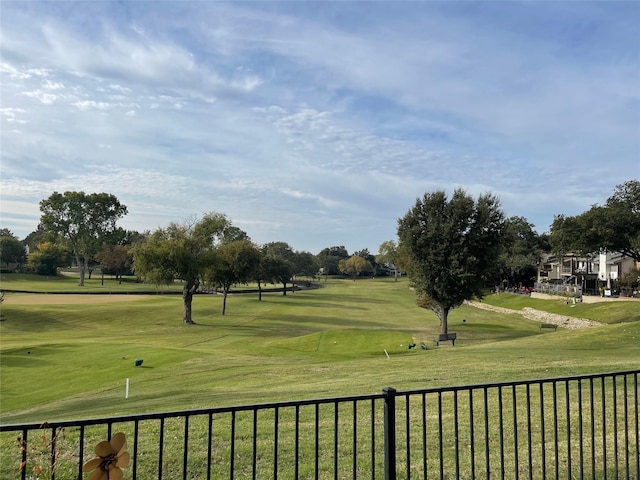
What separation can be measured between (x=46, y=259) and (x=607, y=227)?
4032 inches

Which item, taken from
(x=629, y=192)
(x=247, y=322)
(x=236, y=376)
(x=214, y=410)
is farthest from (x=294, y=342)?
(x=629, y=192)

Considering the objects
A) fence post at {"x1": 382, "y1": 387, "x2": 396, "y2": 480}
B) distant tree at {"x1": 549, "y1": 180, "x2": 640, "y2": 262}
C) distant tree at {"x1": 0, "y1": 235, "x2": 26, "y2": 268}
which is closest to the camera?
fence post at {"x1": 382, "y1": 387, "x2": 396, "y2": 480}

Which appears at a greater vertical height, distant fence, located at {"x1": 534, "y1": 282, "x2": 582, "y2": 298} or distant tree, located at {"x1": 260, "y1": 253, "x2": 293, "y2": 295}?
distant tree, located at {"x1": 260, "y1": 253, "x2": 293, "y2": 295}

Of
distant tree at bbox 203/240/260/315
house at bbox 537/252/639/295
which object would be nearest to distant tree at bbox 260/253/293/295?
distant tree at bbox 203/240/260/315

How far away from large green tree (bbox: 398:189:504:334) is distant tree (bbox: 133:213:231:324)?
21370 mm

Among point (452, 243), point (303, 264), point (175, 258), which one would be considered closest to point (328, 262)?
point (303, 264)

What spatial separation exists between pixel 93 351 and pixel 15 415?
1320 cm

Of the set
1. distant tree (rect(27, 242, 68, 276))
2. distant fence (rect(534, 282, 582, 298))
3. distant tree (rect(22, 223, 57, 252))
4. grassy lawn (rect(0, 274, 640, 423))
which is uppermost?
distant tree (rect(22, 223, 57, 252))

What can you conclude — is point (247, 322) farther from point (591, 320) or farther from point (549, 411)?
point (549, 411)

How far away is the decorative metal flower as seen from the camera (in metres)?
2.74

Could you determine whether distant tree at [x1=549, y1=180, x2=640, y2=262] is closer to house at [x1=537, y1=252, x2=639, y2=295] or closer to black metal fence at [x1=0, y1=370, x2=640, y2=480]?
house at [x1=537, y1=252, x2=639, y2=295]

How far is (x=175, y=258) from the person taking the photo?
46.0 meters

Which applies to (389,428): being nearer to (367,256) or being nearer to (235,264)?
(235,264)

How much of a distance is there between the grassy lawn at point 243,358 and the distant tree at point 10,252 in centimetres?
6649
